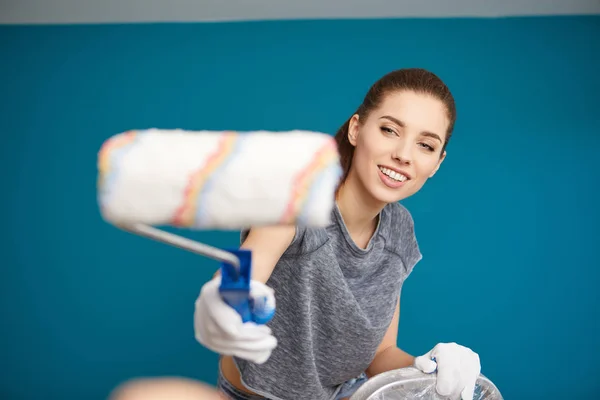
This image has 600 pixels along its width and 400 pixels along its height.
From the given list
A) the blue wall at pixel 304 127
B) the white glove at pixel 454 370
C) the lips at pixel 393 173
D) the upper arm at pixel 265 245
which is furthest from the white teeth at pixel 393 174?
the blue wall at pixel 304 127

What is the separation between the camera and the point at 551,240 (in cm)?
204

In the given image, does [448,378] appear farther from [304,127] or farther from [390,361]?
[304,127]

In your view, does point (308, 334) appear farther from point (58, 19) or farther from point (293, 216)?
point (58, 19)

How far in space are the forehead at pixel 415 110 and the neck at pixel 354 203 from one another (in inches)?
5.3

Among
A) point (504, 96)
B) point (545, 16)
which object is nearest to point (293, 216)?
point (504, 96)

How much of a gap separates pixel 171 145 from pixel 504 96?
1726 millimetres

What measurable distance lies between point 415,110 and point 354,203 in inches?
7.8

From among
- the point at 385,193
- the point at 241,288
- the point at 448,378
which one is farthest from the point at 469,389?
the point at 241,288

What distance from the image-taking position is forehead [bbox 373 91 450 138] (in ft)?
3.45

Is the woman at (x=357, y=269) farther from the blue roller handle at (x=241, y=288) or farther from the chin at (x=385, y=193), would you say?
the blue roller handle at (x=241, y=288)

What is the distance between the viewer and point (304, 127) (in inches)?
82.5

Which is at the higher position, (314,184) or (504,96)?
(504,96)

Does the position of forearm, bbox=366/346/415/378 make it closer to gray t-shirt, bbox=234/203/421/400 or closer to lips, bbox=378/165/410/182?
gray t-shirt, bbox=234/203/421/400

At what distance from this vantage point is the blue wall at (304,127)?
2.04 metres
